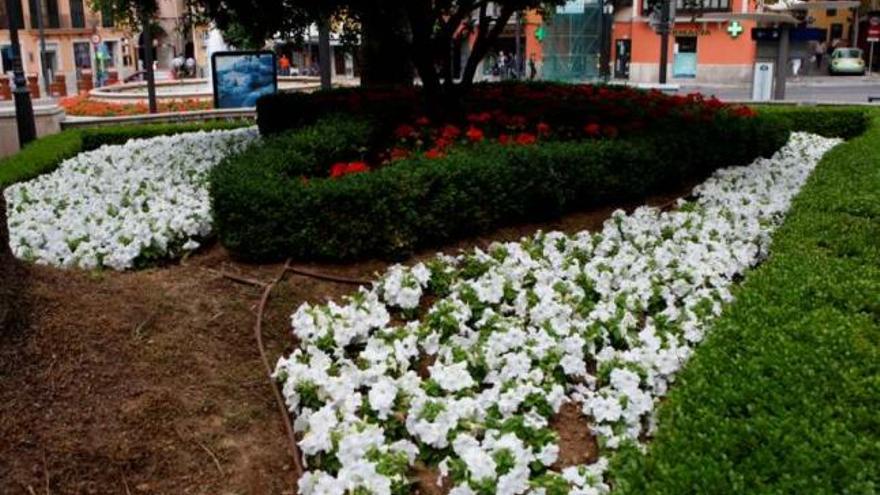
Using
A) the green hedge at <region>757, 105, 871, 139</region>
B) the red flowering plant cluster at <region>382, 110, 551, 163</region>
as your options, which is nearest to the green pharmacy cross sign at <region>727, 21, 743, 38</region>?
the green hedge at <region>757, 105, 871, 139</region>

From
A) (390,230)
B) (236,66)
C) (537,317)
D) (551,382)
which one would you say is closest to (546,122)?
(390,230)

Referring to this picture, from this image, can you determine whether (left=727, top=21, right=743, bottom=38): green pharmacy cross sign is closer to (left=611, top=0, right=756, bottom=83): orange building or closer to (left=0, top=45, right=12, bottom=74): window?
(left=611, top=0, right=756, bottom=83): orange building

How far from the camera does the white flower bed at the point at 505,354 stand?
11.8 feet

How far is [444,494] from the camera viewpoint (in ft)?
11.7

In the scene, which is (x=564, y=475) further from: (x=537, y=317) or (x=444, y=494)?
(x=537, y=317)

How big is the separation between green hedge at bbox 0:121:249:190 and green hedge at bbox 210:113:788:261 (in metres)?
2.92

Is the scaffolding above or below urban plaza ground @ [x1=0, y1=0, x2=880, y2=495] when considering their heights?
above

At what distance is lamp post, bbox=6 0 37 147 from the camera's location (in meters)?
12.6

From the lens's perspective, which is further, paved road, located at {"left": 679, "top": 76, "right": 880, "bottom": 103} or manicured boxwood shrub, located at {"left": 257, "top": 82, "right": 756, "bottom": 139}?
paved road, located at {"left": 679, "top": 76, "right": 880, "bottom": 103}

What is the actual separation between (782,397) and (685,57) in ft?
129

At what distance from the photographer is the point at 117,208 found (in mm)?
7004

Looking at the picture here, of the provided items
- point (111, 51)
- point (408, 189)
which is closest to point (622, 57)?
point (111, 51)

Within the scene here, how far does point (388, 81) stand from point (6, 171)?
233 inches

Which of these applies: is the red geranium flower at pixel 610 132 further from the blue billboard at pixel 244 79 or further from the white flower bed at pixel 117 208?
the blue billboard at pixel 244 79
